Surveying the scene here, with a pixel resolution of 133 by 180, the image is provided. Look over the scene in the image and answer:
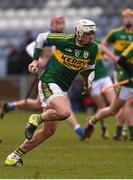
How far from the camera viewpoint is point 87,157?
12180 mm

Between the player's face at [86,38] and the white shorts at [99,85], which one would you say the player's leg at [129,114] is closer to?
the white shorts at [99,85]

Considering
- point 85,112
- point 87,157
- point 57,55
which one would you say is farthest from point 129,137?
point 85,112

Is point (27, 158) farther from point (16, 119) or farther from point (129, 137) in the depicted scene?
point (16, 119)

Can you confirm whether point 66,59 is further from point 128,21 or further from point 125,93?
point 128,21

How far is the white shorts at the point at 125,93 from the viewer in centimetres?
1519

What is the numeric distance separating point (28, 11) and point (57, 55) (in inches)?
744

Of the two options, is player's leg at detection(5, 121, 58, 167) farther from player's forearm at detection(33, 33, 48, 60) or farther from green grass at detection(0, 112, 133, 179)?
player's forearm at detection(33, 33, 48, 60)

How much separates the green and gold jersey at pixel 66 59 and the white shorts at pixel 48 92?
81mm

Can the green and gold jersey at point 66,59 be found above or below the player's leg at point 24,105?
above

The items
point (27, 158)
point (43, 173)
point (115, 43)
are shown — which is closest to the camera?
point (43, 173)

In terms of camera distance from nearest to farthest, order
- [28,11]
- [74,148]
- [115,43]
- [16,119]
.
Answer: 1. [74,148]
2. [115,43]
3. [16,119]
4. [28,11]

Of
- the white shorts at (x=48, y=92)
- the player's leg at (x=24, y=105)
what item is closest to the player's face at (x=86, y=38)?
the white shorts at (x=48, y=92)

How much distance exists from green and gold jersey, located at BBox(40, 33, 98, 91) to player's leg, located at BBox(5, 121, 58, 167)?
0.56 metres

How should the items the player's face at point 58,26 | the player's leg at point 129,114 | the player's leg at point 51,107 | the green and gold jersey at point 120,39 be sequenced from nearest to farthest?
the player's leg at point 51,107 < the player's face at point 58,26 < the player's leg at point 129,114 < the green and gold jersey at point 120,39
